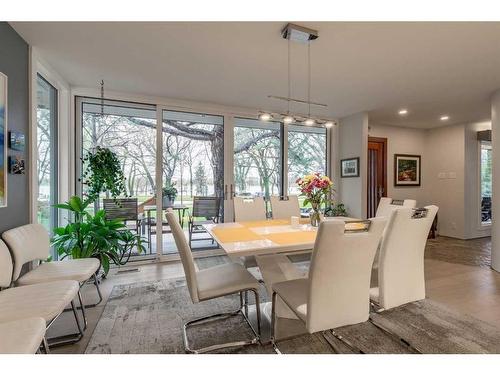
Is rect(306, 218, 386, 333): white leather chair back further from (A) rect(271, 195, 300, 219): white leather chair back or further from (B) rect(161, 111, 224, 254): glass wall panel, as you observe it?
(B) rect(161, 111, 224, 254): glass wall panel

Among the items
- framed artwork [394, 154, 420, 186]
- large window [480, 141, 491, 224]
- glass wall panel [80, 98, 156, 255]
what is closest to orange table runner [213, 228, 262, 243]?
glass wall panel [80, 98, 156, 255]

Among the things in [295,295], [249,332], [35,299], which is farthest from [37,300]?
[295,295]

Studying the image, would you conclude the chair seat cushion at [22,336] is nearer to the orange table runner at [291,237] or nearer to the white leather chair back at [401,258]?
the orange table runner at [291,237]

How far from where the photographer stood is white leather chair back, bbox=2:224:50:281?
73.3 inches

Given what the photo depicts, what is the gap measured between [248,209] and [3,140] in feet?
7.85

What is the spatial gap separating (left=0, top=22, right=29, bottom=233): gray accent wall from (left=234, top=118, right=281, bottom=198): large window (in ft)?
8.90

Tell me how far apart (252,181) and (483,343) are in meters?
3.36

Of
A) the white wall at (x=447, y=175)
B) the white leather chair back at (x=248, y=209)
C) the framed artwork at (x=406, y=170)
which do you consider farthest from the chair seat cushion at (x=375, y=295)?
the white wall at (x=447, y=175)

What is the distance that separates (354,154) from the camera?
4.57m

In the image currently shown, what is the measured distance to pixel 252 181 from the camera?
4453mm

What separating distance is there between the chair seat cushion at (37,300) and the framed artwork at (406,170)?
5894 mm

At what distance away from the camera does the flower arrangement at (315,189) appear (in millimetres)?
2441
